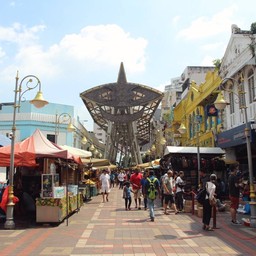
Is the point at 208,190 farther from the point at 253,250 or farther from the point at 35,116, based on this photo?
the point at 35,116

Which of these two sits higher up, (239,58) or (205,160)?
(239,58)

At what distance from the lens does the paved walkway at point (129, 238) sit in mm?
6832

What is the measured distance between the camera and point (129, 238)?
26.6 feet

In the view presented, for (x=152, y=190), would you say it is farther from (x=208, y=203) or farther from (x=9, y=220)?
(x=9, y=220)

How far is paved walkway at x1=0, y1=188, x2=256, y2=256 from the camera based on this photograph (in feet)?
22.4

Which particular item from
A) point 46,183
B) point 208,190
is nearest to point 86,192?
point 46,183

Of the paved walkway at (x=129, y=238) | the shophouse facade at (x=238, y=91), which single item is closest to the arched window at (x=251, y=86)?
the shophouse facade at (x=238, y=91)

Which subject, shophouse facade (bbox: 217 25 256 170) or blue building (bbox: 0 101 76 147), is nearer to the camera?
shophouse facade (bbox: 217 25 256 170)

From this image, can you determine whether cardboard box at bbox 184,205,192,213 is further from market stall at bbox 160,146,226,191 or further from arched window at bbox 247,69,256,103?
arched window at bbox 247,69,256,103

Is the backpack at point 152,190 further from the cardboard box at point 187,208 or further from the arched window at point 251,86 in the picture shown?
the arched window at point 251,86

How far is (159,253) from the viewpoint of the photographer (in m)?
6.65

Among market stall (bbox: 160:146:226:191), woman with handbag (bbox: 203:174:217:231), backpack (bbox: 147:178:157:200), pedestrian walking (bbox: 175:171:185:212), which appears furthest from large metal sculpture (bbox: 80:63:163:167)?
woman with handbag (bbox: 203:174:217:231)

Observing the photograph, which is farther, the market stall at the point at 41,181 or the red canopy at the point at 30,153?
the red canopy at the point at 30,153

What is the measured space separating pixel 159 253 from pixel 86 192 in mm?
12131
